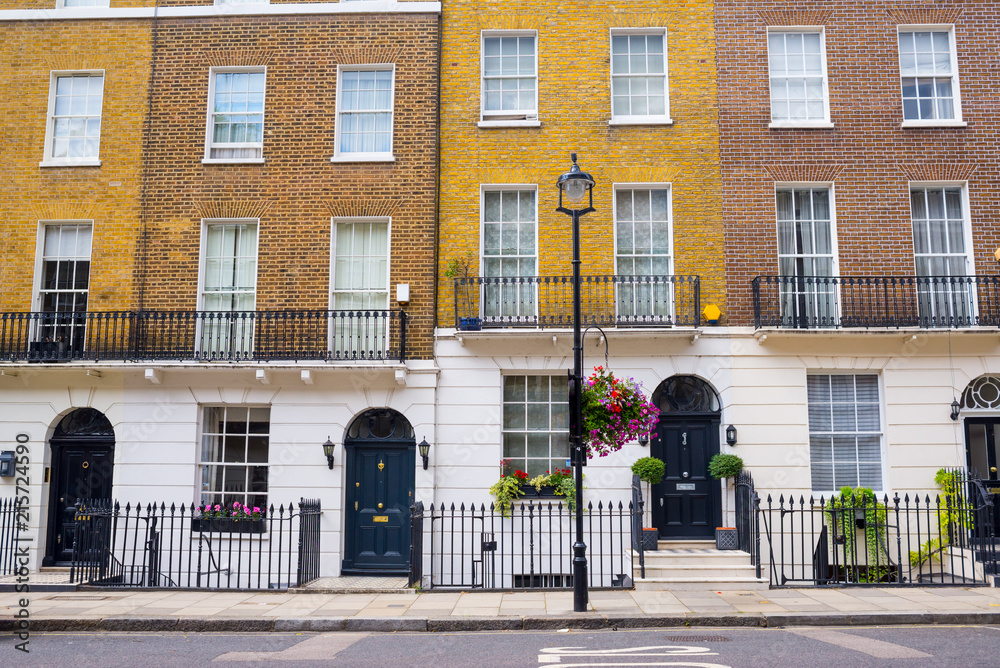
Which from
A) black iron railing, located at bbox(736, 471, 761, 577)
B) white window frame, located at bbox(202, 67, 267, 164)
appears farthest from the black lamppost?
white window frame, located at bbox(202, 67, 267, 164)

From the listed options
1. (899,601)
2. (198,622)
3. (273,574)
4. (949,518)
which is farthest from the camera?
(273,574)

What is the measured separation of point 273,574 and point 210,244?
650cm

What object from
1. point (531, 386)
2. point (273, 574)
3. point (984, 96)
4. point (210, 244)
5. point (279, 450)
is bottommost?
point (273, 574)

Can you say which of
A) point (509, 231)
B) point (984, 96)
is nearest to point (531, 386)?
point (509, 231)

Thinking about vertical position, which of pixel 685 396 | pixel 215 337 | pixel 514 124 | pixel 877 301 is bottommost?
pixel 685 396

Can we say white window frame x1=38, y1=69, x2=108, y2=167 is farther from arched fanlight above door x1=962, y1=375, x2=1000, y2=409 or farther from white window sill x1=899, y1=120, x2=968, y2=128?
arched fanlight above door x1=962, y1=375, x2=1000, y2=409

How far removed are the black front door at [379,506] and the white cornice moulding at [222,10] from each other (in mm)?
8554

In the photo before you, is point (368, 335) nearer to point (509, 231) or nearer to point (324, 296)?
point (324, 296)

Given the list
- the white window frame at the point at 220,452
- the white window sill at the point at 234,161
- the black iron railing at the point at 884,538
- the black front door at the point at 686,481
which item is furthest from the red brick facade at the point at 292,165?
the black iron railing at the point at 884,538

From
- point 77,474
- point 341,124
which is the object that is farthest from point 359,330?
point 77,474

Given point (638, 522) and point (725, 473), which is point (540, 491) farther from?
point (725, 473)

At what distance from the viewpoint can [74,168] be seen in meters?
15.6

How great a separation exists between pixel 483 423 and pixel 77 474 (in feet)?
25.8

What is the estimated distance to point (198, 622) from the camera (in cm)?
981
